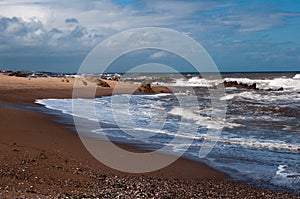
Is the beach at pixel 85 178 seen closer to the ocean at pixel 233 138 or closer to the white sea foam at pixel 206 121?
the ocean at pixel 233 138

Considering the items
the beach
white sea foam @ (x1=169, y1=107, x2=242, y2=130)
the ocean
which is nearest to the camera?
the beach

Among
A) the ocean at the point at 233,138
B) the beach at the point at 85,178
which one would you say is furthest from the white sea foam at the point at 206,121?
the beach at the point at 85,178

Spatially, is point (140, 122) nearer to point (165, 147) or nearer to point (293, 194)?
point (165, 147)

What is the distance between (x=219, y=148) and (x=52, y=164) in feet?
Answer: 16.0

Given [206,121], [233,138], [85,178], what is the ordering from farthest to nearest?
1. [206,121]
2. [233,138]
3. [85,178]

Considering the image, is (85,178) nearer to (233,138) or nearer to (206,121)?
(233,138)

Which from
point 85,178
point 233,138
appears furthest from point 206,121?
point 85,178

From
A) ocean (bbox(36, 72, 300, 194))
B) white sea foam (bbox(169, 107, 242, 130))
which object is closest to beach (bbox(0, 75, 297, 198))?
ocean (bbox(36, 72, 300, 194))

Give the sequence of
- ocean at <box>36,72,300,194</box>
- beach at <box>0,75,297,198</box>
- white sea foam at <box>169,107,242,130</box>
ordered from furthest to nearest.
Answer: white sea foam at <box>169,107,242,130</box> → ocean at <box>36,72,300,194</box> → beach at <box>0,75,297,198</box>

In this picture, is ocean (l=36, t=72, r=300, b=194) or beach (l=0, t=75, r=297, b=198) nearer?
beach (l=0, t=75, r=297, b=198)

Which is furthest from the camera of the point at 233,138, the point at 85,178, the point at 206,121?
the point at 206,121

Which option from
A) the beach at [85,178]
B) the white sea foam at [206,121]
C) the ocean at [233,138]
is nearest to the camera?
the beach at [85,178]

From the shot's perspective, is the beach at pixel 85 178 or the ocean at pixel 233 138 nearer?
the beach at pixel 85 178

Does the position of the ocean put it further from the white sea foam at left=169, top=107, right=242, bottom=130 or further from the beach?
the beach
